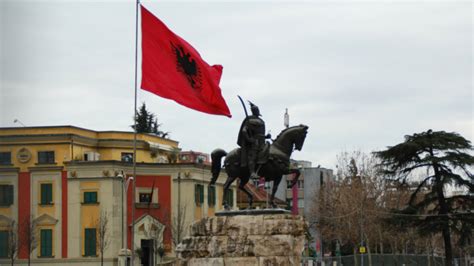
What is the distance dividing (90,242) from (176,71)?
4725cm

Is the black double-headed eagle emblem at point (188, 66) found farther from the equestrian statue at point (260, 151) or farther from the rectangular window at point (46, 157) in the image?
the rectangular window at point (46, 157)

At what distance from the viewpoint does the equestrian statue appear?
1280 inches

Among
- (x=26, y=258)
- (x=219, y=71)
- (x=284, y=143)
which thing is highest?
(x=219, y=71)

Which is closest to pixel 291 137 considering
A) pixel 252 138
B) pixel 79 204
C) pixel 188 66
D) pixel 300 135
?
pixel 300 135

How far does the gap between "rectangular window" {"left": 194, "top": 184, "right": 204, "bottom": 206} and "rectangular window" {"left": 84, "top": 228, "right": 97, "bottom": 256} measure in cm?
881

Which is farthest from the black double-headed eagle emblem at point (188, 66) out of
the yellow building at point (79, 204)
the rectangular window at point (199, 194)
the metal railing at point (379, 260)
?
the rectangular window at point (199, 194)

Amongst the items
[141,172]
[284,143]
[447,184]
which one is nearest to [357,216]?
[141,172]

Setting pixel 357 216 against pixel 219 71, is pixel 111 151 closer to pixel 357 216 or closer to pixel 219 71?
pixel 357 216

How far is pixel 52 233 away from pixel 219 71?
46.2 m

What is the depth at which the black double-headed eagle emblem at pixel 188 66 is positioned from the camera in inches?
1127

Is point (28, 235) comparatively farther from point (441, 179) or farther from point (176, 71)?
point (176, 71)

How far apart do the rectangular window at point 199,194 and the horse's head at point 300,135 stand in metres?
44.2

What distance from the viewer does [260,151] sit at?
107 feet

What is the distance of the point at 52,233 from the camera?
243 feet
